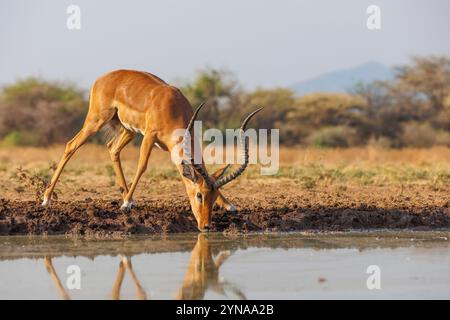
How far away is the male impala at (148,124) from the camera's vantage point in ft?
32.2

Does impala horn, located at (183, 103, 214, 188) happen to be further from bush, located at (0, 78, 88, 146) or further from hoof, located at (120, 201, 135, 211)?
bush, located at (0, 78, 88, 146)

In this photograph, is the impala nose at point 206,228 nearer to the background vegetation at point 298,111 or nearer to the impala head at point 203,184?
the impala head at point 203,184

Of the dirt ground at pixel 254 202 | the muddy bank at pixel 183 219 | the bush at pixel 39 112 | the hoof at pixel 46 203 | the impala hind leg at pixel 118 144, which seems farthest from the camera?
the bush at pixel 39 112

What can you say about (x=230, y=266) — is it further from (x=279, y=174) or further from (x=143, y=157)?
(x=279, y=174)

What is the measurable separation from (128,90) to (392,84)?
27519 millimetres

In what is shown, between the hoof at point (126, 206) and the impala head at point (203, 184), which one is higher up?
the impala head at point (203, 184)

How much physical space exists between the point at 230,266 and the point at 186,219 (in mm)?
2426

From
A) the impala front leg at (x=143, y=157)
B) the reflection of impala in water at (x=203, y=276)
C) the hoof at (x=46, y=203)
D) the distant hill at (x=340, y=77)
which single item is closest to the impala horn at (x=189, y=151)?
the impala front leg at (x=143, y=157)

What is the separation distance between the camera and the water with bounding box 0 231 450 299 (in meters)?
6.84

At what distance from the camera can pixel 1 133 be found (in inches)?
1280

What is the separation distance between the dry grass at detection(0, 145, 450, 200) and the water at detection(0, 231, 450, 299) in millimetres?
3448

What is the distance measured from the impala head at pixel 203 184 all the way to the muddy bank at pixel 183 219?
0.50m

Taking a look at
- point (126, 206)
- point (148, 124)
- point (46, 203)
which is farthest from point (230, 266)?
point (46, 203)

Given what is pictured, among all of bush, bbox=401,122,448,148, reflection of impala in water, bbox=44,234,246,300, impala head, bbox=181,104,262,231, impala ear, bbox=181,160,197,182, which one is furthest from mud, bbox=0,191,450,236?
bush, bbox=401,122,448,148
